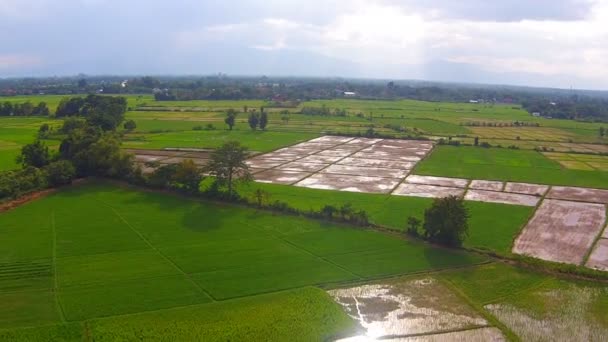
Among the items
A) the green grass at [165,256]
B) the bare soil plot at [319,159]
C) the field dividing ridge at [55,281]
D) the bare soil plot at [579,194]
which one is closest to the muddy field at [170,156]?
the bare soil plot at [319,159]

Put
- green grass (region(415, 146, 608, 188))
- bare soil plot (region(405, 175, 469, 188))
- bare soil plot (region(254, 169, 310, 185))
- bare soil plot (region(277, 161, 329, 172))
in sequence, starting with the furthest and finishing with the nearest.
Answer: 1. bare soil plot (region(277, 161, 329, 172))
2. green grass (region(415, 146, 608, 188))
3. bare soil plot (region(405, 175, 469, 188))
4. bare soil plot (region(254, 169, 310, 185))

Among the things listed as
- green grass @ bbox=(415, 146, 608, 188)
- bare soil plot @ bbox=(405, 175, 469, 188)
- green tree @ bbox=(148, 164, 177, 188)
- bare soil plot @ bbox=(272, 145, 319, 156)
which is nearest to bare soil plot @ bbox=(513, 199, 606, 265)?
bare soil plot @ bbox=(405, 175, 469, 188)

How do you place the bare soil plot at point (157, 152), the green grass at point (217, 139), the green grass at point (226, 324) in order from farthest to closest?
the green grass at point (217, 139) → the bare soil plot at point (157, 152) → the green grass at point (226, 324)

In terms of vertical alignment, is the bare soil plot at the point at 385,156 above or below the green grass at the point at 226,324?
above

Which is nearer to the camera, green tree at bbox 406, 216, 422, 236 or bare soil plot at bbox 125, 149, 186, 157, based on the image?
green tree at bbox 406, 216, 422, 236

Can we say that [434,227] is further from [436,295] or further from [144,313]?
[144,313]

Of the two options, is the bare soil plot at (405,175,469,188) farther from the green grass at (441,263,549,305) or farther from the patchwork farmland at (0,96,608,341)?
the green grass at (441,263,549,305)

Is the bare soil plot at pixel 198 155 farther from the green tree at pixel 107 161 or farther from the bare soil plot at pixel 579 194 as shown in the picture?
the bare soil plot at pixel 579 194
